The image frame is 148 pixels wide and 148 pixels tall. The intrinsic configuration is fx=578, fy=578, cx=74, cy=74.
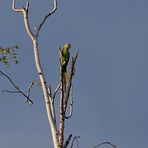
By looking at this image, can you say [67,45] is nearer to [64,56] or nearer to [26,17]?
[64,56]

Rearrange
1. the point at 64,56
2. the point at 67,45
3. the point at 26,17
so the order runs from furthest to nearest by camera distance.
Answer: the point at 26,17 → the point at 67,45 → the point at 64,56

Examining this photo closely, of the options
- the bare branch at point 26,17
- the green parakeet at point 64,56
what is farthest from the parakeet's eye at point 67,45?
the bare branch at point 26,17

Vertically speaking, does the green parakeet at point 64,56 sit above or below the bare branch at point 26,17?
below

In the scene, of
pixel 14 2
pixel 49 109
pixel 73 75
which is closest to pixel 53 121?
pixel 49 109

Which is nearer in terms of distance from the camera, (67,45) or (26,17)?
(67,45)

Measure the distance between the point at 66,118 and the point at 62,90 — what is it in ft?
1.12

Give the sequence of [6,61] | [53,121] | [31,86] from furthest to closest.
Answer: [6,61], [31,86], [53,121]

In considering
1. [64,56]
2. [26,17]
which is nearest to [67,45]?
[64,56]

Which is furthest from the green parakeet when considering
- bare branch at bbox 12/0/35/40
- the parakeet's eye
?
bare branch at bbox 12/0/35/40

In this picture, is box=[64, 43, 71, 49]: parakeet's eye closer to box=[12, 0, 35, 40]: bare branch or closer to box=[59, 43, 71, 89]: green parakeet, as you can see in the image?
box=[59, 43, 71, 89]: green parakeet

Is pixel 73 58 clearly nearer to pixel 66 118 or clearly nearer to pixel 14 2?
pixel 66 118

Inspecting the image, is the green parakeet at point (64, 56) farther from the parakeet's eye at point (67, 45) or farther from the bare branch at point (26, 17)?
the bare branch at point (26, 17)

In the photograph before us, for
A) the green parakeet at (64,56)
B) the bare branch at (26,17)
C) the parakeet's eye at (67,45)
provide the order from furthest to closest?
the bare branch at (26,17) → the parakeet's eye at (67,45) → the green parakeet at (64,56)

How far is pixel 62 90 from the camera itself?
18.2ft
